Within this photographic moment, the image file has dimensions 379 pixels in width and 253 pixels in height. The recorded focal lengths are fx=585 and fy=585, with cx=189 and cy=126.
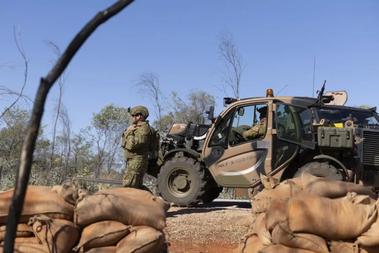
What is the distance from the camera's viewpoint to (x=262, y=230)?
456 cm

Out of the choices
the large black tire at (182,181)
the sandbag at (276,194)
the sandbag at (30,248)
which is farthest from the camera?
the large black tire at (182,181)

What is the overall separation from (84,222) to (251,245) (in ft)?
4.37

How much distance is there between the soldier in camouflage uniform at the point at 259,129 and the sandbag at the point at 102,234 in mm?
5813

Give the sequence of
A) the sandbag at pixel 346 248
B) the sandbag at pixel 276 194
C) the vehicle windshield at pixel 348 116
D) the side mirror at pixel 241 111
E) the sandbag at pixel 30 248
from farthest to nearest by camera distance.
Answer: the side mirror at pixel 241 111 → the vehicle windshield at pixel 348 116 → the sandbag at pixel 276 194 → the sandbag at pixel 346 248 → the sandbag at pixel 30 248

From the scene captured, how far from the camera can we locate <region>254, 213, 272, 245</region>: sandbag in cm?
443

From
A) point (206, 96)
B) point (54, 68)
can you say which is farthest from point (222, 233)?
point (206, 96)

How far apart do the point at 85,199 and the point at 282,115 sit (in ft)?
19.9

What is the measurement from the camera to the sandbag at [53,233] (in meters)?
4.05

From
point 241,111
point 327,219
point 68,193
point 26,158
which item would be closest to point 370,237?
point 327,219

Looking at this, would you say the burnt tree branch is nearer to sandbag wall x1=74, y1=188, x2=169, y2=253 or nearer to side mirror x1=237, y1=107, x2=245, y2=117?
sandbag wall x1=74, y1=188, x2=169, y2=253

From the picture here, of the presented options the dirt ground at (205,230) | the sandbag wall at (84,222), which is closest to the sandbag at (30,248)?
the sandbag wall at (84,222)

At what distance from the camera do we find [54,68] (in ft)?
5.77

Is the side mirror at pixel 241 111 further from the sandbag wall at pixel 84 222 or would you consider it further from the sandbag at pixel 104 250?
the sandbag at pixel 104 250

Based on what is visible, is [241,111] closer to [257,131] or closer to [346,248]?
[257,131]
